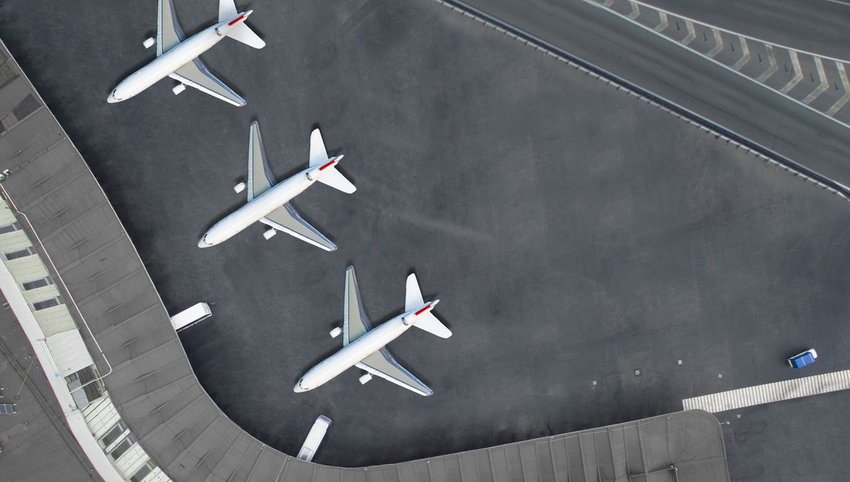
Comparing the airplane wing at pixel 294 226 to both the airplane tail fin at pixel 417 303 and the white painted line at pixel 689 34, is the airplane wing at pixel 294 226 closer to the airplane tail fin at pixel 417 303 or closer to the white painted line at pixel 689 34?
the airplane tail fin at pixel 417 303

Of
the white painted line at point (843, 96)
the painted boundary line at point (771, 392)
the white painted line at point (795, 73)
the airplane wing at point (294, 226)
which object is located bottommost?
the painted boundary line at point (771, 392)

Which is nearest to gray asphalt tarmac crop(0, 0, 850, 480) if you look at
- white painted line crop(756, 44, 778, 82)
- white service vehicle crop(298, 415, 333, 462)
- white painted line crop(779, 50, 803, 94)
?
white service vehicle crop(298, 415, 333, 462)

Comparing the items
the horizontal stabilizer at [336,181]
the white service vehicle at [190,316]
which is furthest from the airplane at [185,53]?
the white service vehicle at [190,316]

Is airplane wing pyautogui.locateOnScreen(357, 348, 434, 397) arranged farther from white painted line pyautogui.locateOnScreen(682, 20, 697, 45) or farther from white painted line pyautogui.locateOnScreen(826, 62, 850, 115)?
white painted line pyautogui.locateOnScreen(826, 62, 850, 115)

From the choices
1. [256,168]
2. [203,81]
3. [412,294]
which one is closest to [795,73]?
[412,294]

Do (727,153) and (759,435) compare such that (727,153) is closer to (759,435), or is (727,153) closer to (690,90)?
(690,90)

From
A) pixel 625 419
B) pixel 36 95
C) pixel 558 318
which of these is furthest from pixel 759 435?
pixel 36 95
